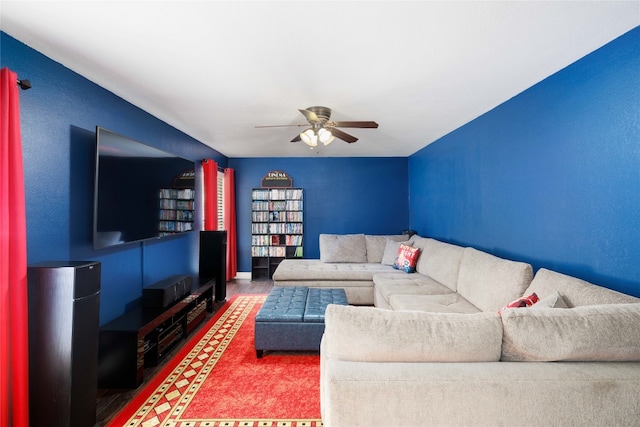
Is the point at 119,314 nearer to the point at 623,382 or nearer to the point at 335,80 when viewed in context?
the point at 335,80

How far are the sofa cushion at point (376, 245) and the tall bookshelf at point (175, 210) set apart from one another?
9.28ft

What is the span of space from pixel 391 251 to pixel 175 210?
321 cm

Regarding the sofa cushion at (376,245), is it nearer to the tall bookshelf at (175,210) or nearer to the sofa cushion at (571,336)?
the tall bookshelf at (175,210)

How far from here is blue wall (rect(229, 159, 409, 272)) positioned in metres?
6.04

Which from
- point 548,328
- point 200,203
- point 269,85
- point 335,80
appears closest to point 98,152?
point 269,85

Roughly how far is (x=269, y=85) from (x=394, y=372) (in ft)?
7.55

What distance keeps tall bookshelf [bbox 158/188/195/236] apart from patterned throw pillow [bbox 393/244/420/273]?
9.61ft

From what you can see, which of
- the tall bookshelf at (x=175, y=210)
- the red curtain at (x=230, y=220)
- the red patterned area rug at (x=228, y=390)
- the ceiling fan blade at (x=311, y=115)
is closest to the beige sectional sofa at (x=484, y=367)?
the red patterned area rug at (x=228, y=390)

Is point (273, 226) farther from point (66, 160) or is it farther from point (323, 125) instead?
point (66, 160)

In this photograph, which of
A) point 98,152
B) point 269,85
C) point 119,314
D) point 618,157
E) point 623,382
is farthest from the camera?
point 119,314

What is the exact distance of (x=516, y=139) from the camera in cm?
277

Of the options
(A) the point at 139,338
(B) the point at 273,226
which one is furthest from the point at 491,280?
(B) the point at 273,226

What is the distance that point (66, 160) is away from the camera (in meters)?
2.21

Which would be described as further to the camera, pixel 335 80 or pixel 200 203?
pixel 200 203
